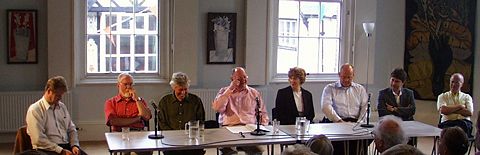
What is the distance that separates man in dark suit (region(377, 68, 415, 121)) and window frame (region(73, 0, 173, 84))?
2.84 metres

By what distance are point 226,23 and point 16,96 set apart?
2660 mm

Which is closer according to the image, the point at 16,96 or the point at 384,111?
the point at 384,111

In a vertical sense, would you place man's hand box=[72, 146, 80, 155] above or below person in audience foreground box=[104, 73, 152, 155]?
below

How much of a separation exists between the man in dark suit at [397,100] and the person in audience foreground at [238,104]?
1218 millimetres

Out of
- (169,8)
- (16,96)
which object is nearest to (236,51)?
(169,8)

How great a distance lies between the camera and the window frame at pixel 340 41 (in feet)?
26.8

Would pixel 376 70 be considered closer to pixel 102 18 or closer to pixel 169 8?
pixel 169 8

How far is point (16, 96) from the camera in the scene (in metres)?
7.20

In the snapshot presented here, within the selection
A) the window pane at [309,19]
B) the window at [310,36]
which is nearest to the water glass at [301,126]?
the window at [310,36]

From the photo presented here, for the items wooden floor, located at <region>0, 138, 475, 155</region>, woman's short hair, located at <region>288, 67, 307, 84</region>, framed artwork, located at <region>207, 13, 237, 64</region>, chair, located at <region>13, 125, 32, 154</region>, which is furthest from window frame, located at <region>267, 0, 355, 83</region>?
chair, located at <region>13, 125, 32, 154</region>

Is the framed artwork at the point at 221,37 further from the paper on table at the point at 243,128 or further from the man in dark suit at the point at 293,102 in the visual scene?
the paper on table at the point at 243,128

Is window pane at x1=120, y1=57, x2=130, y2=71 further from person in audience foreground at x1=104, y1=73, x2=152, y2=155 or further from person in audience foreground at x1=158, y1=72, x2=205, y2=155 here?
person in audience foreground at x1=158, y1=72, x2=205, y2=155

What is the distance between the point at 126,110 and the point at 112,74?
2150 mm

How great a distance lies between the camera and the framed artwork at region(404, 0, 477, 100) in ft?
26.6
